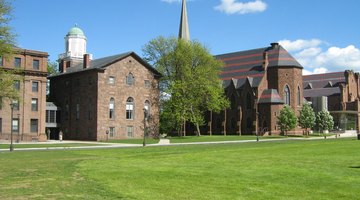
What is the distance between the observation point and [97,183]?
14031 millimetres

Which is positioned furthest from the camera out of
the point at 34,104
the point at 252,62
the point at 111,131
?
the point at 252,62

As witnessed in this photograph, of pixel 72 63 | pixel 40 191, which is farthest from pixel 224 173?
pixel 72 63

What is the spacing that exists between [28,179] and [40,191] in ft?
9.88

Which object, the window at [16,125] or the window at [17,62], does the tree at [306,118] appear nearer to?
the window at [16,125]

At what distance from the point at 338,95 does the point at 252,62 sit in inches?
1324

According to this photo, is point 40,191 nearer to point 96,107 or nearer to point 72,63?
point 96,107

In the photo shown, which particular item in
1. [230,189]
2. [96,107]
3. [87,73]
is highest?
[87,73]

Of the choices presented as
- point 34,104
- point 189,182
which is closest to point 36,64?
point 34,104

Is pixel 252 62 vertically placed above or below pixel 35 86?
above

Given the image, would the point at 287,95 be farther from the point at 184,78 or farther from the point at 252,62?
the point at 184,78

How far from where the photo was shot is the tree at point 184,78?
71.1m

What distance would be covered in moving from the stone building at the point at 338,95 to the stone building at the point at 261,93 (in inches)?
867

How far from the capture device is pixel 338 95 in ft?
363

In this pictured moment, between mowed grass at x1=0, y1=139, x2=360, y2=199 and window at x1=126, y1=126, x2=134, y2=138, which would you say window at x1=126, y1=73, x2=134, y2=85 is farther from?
mowed grass at x1=0, y1=139, x2=360, y2=199
